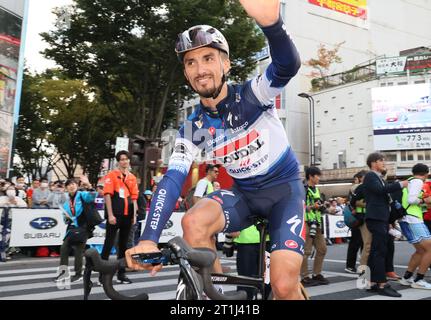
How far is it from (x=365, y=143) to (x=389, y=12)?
25342 mm

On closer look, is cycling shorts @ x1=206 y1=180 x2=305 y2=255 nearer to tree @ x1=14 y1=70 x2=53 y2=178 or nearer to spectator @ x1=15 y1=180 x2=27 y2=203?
spectator @ x1=15 y1=180 x2=27 y2=203

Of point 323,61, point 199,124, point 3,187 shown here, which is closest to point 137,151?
point 3,187

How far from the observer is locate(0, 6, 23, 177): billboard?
21.7 m

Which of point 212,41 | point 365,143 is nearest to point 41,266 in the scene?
point 212,41

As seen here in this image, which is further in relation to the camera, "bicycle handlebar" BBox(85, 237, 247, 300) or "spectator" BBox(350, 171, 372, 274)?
"spectator" BBox(350, 171, 372, 274)

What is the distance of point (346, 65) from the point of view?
163 ft

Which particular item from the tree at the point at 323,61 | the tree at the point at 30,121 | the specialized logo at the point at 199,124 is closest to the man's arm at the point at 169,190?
the specialized logo at the point at 199,124

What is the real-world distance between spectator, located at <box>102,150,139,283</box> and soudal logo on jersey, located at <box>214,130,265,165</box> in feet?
16.4

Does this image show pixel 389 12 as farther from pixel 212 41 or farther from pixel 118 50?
pixel 212 41

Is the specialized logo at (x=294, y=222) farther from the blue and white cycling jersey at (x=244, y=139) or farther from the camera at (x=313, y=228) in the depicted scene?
the camera at (x=313, y=228)

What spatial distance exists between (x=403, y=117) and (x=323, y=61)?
12822 millimetres

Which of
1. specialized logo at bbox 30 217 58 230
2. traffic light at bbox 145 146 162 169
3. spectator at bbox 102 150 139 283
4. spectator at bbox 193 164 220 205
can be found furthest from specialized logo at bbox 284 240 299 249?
traffic light at bbox 145 146 162 169

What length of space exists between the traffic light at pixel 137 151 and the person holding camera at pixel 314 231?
6.44 meters

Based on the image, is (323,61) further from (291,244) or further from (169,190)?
(169,190)
